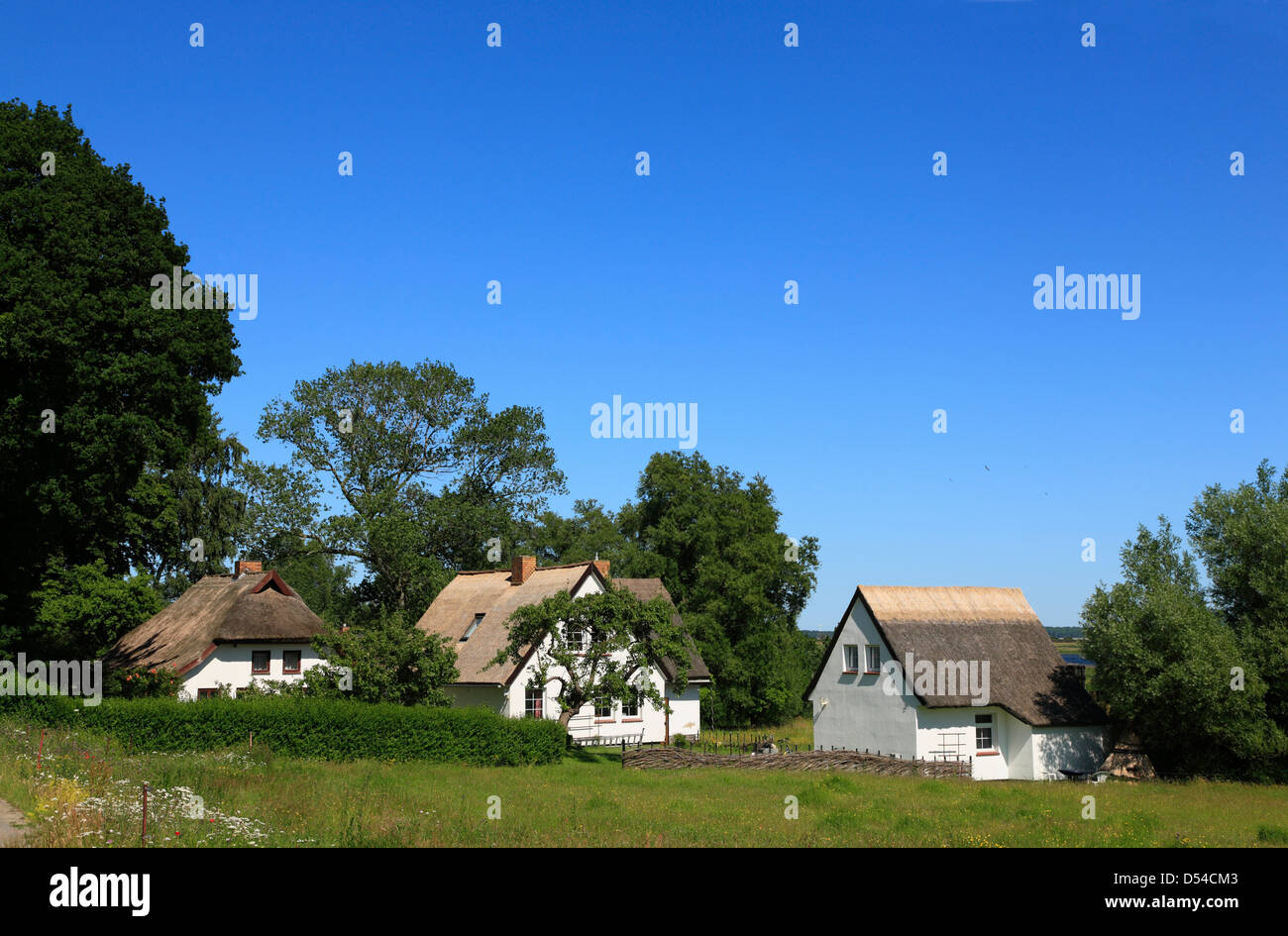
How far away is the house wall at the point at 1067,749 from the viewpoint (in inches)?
1415

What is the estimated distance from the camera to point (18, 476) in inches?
1261

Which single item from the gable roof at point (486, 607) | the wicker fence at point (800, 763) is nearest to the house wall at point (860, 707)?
the wicker fence at point (800, 763)

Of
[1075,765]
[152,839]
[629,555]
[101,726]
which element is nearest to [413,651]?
[101,726]

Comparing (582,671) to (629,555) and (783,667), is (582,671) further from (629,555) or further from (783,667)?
(629,555)

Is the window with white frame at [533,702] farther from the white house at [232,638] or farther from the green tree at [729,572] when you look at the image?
the green tree at [729,572]

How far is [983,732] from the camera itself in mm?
36656

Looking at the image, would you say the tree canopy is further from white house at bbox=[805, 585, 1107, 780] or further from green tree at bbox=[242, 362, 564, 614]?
green tree at bbox=[242, 362, 564, 614]

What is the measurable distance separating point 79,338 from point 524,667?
20692mm

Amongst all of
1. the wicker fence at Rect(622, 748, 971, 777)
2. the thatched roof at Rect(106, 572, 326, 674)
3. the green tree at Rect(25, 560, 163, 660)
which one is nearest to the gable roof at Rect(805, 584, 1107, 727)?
the wicker fence at Rect(622, 748, 971, 777)

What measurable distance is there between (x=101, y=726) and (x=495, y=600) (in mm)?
18997

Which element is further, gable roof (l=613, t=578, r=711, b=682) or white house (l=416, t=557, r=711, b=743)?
gable roof (l=613, t=578, r=711, b=682)

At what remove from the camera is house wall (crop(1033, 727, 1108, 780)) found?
118ft

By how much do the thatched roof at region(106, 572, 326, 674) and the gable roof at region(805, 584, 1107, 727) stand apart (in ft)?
81.3
